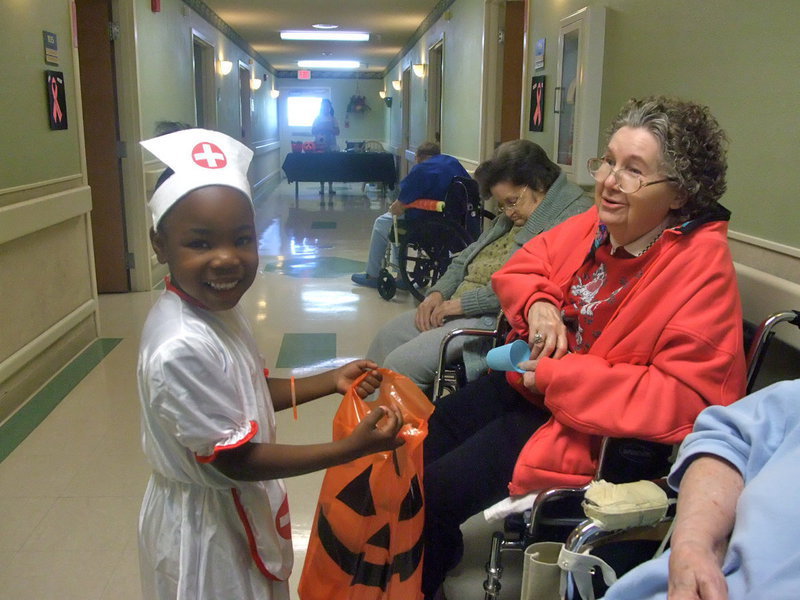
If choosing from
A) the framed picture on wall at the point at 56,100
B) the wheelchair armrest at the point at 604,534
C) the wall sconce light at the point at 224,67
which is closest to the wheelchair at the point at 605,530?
the wheelchair armrest at the point at 604,534

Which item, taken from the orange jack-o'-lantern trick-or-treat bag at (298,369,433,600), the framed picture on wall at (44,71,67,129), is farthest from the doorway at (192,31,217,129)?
the orange jack-o'-lantern trick-or-treat bag at (298,369,433,600)

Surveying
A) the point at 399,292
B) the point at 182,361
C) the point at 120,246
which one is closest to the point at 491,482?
the point at 182,361

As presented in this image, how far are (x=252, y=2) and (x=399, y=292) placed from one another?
Answer: 188 inches

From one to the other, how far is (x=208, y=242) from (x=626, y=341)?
86 centimetres

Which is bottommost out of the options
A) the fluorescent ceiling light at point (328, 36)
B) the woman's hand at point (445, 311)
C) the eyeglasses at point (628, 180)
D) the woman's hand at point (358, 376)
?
the woman's hand at point (445, 311)

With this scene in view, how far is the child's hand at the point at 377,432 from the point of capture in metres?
1.16

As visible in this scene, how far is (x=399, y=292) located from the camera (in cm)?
520

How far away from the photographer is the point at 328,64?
17109 millimetres

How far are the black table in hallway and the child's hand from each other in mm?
10641

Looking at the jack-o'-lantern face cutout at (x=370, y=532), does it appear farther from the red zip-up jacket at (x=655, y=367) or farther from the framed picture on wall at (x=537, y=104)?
the framed picture on wall at (x=537, y=104)

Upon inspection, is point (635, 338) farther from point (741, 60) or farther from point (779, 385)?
point (741, 60)

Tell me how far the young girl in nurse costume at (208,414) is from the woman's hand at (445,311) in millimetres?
1314

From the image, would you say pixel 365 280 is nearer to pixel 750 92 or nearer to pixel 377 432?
pixel 750 92

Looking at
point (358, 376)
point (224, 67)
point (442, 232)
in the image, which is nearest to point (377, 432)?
point (358, 376)
